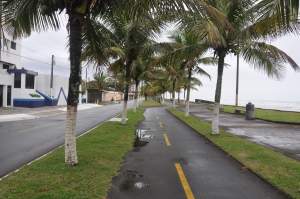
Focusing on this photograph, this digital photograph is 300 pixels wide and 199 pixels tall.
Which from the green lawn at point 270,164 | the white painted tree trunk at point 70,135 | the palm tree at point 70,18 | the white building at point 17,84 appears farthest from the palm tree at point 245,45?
the white building at point 17,84

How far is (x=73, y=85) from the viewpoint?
9.31 m

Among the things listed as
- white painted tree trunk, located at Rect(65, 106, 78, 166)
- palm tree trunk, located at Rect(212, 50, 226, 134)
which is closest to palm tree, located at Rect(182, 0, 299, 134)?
palm tree trunk, located at Rect(212, 50, 226, 134)

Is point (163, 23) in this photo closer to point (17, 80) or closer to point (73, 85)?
point (73, 85)

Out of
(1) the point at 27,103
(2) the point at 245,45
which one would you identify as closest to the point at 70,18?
(2) the point at 245,45

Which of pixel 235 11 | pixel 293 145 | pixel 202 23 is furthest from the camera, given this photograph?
pixel 235 11

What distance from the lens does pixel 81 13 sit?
30.1 ft

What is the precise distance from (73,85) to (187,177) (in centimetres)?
347

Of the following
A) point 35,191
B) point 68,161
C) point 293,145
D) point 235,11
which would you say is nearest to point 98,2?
point 68,161

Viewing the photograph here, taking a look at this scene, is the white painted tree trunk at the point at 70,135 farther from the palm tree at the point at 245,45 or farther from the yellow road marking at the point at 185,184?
the palm tree at the point at 245,45

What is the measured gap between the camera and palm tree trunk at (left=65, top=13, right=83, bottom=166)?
923 centimetres

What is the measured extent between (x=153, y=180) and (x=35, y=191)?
2.50 meters

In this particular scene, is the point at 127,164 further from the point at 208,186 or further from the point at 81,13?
the point at 81,13

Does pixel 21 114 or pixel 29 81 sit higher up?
pixel 29 81

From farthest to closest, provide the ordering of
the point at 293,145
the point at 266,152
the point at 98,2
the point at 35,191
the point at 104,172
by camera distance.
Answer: the point at 293,145 < the point at 266,152 < the point at 98,2 < the point at 104,172 < the point at 35,191
